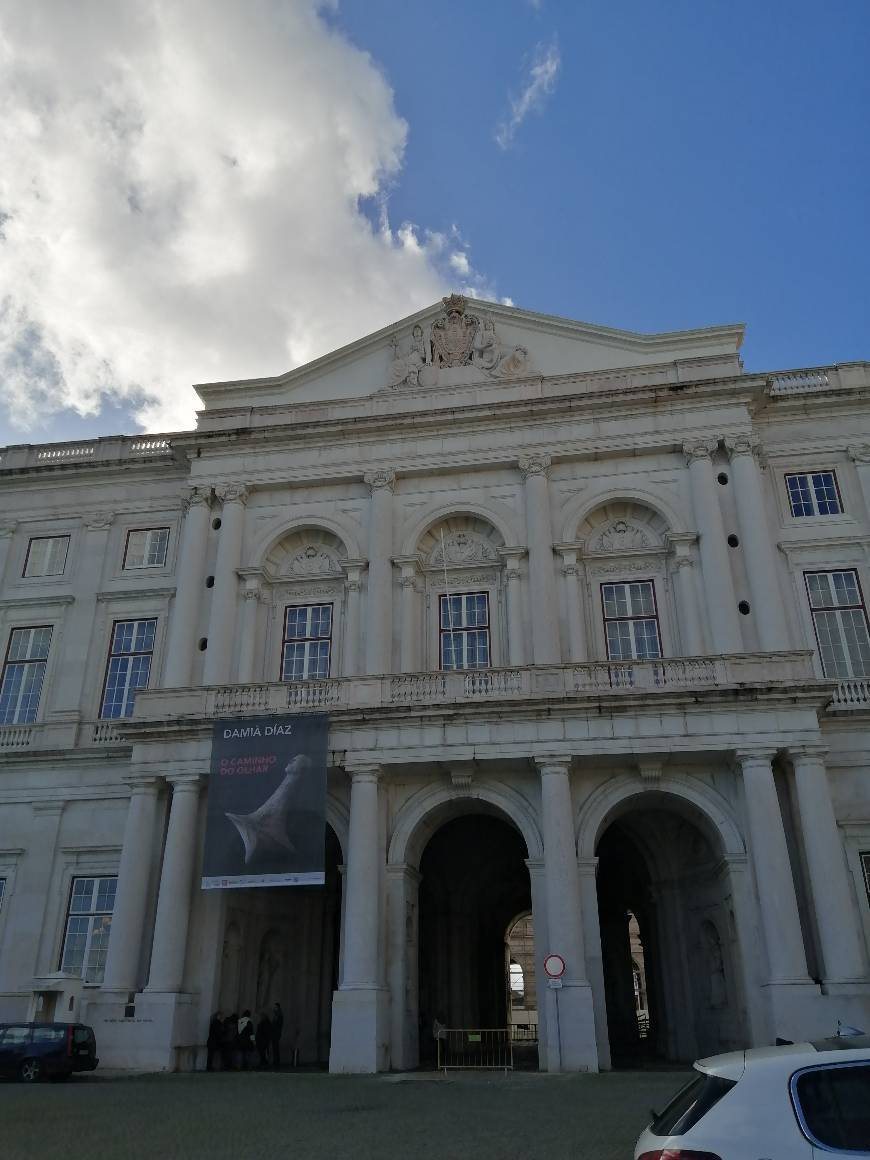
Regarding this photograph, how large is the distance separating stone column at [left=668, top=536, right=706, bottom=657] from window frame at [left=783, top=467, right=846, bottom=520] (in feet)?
12.1

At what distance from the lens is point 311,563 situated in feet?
95.8

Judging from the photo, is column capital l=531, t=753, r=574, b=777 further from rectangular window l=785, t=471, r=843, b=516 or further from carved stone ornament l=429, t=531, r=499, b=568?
rectangular window l=785, t=471, r=843, b=516

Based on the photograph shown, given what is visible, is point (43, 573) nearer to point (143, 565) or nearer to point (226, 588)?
point (143, 565)

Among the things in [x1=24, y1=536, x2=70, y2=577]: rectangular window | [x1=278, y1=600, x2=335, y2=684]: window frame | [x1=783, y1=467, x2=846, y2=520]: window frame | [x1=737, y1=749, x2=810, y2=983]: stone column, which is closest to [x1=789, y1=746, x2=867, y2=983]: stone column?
[x1=737, y1=749, x2=810, y2=983]: stone column

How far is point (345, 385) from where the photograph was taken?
3100 cm

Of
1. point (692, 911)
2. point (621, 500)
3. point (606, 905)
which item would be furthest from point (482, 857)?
point (621, 500)

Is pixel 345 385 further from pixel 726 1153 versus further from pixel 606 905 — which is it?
pixel 726 1153

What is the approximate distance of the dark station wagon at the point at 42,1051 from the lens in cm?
1886

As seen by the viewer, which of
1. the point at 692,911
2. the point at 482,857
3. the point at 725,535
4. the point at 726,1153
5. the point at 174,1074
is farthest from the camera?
the point at 482,857

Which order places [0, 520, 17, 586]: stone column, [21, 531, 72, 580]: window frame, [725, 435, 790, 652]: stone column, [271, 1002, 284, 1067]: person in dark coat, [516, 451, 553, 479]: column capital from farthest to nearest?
[0, 520, 17, 586]: stone column → [21, 531, 72, 580]: window frame → [516, 451, 553, 479]: column capital → [725, 435, 790, 652]: stone column → [271, 1002, 284, 1067]: person in dark coat

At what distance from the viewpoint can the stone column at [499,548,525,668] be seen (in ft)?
85.6

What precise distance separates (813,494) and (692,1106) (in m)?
25.1

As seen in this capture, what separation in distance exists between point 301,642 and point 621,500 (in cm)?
1042

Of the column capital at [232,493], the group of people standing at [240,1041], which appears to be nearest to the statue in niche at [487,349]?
the column capital at [232,493]
